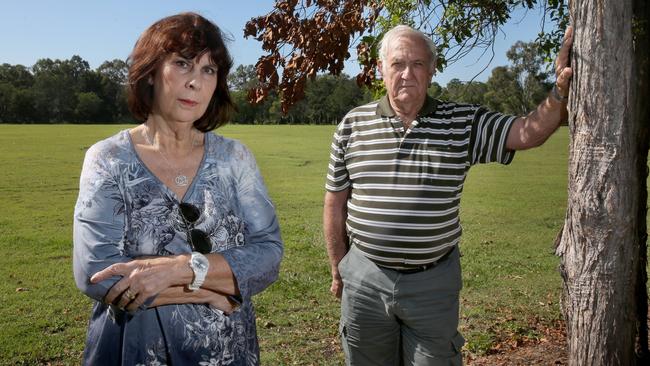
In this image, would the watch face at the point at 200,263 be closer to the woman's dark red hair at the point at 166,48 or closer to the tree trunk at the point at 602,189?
the woman's dark red hair at the point at 166,48

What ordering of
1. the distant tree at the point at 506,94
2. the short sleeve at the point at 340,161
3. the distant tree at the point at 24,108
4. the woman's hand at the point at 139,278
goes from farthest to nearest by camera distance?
the distant tree at the point at 24,108
the distant tree at the point at 506,94
the short sleeve at the point at 340,161
the woman's hand at the point at 139,278

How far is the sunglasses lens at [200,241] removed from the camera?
1955 millimetres

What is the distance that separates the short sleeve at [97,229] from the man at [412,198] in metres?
1.63

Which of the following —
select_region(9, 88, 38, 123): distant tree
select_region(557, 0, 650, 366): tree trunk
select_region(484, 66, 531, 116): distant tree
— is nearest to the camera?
select_region(557, 0, 650, 366): tree trunk

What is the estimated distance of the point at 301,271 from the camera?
9688 mm

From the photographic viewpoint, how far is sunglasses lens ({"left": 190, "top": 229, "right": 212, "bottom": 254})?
1.96 meters

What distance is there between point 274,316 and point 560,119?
476cm

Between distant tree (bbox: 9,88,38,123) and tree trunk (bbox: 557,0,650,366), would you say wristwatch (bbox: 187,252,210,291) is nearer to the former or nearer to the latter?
tree trunk (bbox: 557,0,650,366)

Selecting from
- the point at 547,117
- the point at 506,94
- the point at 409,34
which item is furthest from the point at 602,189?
the point at 506,94

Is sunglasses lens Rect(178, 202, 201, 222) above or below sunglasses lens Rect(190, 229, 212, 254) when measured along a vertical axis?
above

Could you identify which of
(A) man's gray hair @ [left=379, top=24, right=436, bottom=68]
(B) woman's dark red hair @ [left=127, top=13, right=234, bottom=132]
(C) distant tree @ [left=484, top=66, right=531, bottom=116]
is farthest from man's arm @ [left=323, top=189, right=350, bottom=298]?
(C) distant tree @ [left=484, top=66, right=531, bottom=116]

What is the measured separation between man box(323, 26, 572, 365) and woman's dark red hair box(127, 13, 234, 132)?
135cm

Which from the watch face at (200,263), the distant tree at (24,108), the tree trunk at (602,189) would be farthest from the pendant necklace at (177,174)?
the distant tree at (24,108)

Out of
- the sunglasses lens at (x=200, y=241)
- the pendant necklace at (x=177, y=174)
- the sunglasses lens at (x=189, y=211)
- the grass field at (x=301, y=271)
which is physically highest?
the pendant necklace at (x=177, y=174)
